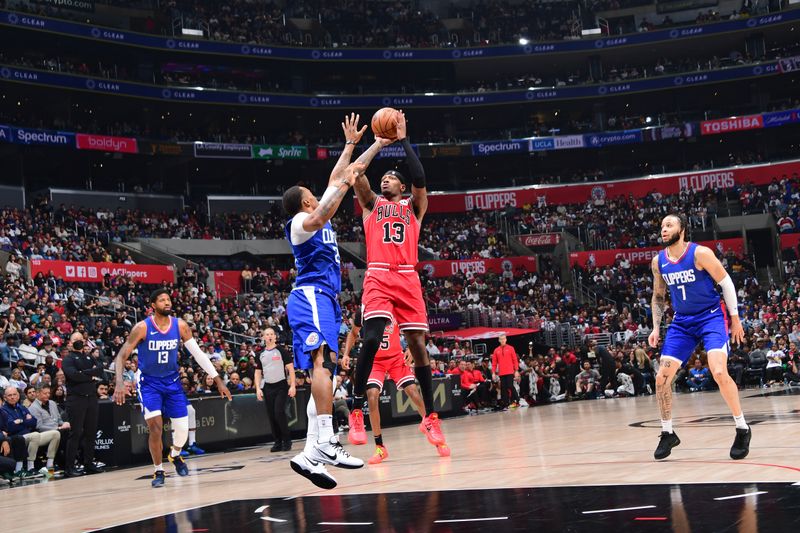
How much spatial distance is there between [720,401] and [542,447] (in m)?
8.01

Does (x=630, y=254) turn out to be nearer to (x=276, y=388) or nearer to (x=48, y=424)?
(x=276, y=388)

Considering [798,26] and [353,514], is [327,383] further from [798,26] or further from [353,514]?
[798,26]

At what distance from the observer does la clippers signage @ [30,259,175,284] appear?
28.4 metres

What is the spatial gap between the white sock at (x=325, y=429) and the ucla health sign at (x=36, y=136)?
34.3 meters

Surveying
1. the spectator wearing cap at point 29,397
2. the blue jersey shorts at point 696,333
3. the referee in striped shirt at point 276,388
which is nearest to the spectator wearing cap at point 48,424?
the spectator wearing cap at point 29,397

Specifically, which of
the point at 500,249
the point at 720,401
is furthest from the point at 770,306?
the point at 720,401

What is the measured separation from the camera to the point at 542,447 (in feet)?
35.1

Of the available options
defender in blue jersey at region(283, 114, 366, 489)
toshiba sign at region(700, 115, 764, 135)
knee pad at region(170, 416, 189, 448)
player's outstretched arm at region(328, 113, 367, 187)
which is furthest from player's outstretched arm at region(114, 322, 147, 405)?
toshiba sign at region(700, 115, 764, 135)

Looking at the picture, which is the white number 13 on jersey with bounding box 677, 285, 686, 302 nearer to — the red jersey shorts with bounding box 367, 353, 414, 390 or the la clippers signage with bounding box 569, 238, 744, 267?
the red jersey shorts with bounding box 367, 353, 414, 390

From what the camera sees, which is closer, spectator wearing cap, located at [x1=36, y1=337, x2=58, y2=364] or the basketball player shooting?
the basketball player shooting

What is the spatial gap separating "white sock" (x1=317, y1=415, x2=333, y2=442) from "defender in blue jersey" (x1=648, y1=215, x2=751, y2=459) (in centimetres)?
315

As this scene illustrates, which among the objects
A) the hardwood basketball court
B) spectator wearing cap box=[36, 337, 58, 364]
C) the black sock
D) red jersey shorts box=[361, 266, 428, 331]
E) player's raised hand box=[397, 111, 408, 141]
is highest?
player's raised hand box=[397, 111, 408, 141]

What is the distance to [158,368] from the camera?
1052 cm

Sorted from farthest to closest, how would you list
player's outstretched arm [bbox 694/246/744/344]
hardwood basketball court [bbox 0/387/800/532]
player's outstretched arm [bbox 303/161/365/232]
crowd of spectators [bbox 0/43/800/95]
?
crowd of spectators [bbox 0/43/800/95]
player's outstretched arm [bbox 694/246/744/344]
player's outstretched arm [bbox 303/161/365/232]
hardwood basketball court [bbox 0/387/800/532]
